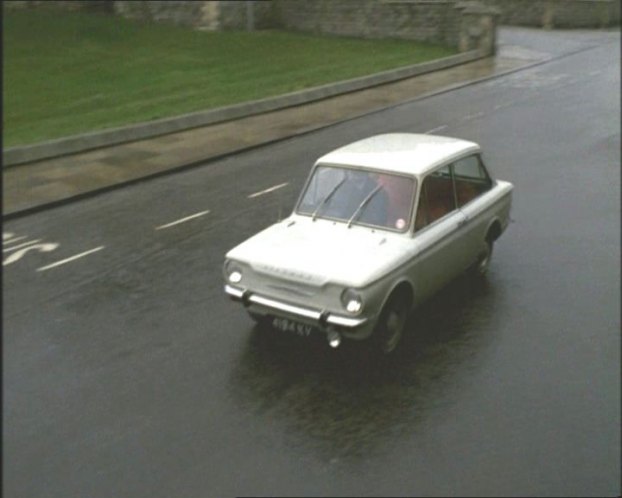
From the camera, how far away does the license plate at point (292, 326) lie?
6453mm

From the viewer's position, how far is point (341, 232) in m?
6.87

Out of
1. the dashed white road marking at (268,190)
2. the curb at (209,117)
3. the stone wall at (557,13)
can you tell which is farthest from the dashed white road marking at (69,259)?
the stone wall at (557,13)

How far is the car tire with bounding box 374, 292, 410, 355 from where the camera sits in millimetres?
6703

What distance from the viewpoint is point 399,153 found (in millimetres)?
7637

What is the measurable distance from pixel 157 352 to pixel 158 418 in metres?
1.96

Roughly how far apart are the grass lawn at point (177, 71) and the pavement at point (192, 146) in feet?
1.11

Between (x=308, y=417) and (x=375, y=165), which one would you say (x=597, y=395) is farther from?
(x=375, y=165)

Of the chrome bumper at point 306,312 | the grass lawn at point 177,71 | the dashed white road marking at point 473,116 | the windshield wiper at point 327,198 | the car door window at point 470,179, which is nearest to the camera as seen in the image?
the chrome bumper at point 306,312

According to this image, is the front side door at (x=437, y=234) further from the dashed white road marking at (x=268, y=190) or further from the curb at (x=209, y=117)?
the dashed white road marking at (x=268, y=190)

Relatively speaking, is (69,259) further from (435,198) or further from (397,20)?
(397,20)

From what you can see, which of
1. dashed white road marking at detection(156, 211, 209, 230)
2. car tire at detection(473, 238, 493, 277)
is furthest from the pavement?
car tire at detection(473, 238, 493, 277)

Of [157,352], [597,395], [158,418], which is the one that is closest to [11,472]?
[158,418]

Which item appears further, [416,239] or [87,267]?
[87,267]

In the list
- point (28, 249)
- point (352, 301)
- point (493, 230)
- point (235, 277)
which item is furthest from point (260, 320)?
point (28, 249)
